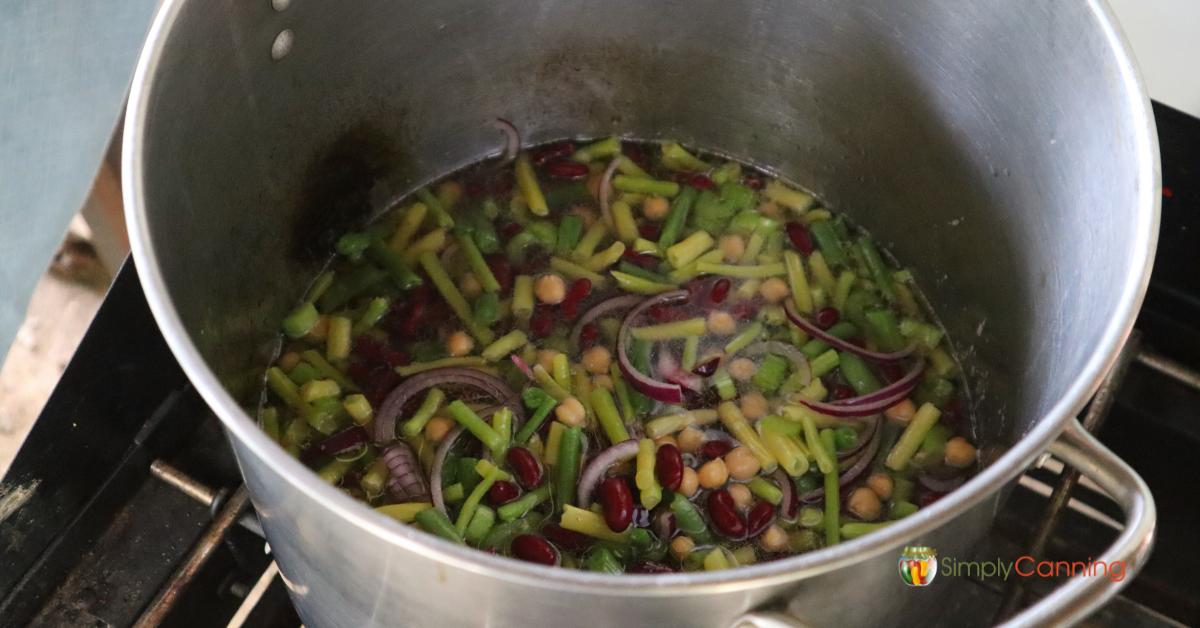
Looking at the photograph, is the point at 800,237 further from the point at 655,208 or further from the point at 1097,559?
the point at 1097,559

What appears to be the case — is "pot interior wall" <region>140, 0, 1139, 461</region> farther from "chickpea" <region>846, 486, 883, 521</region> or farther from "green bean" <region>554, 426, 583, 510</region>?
"green bean" <region>554, 426, 583, 510</region>

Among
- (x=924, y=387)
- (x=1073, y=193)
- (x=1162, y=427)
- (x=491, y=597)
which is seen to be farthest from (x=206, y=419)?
(x=1162, y=427)

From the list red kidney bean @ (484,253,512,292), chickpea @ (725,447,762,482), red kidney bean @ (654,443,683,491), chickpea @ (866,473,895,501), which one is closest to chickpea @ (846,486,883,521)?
chickpea @ (866,473,895,501)

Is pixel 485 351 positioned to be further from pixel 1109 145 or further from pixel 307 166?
pixel 1109 145

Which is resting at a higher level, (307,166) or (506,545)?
(307,166)

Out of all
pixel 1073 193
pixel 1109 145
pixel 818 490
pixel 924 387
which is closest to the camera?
pixel 1109 145

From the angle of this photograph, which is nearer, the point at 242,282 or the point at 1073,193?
the point at 1073,193
